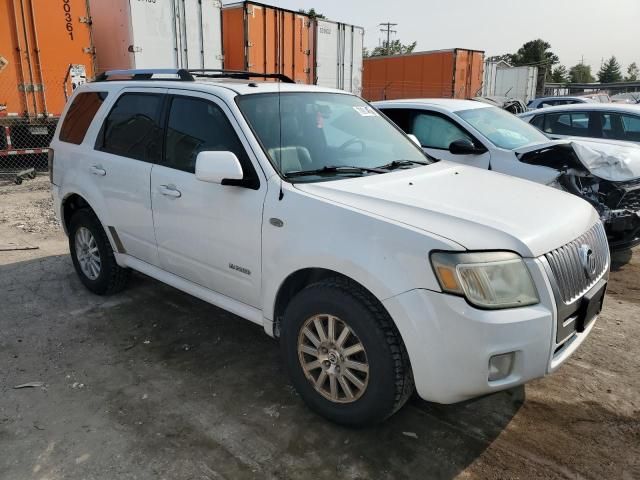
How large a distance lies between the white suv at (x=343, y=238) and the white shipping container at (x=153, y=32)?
7897mm

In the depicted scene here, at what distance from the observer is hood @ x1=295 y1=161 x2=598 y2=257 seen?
2.57 meters

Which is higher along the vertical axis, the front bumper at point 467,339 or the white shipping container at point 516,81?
the white shipping container at point 516,81

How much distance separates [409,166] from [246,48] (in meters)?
11.1

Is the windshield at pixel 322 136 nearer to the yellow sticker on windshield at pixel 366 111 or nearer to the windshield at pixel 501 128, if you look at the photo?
the yellow sticker on windshield at pixel 366 111

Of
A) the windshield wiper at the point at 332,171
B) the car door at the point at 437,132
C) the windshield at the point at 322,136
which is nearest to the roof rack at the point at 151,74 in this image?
the windshield at the point at 322,136

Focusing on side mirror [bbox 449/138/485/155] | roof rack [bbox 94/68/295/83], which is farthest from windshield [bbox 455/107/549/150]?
roof rack [bbox 94/68/295/83]

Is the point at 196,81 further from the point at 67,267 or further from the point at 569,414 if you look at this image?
the point at 569,414

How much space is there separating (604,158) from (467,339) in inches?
161

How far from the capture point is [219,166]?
3086 mm

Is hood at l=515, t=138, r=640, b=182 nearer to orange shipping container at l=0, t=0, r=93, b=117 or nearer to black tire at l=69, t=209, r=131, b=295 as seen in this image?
black tire at l=69, t=209, r=131, b=295

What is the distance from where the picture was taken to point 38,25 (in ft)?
34.7

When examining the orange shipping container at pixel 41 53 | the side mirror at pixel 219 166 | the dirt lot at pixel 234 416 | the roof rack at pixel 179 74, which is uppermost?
the orange shipping container at pixel 41 53

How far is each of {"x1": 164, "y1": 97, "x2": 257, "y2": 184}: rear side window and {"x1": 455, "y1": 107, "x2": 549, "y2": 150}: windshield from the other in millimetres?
3723

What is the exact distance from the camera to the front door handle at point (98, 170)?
4.39m
